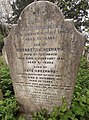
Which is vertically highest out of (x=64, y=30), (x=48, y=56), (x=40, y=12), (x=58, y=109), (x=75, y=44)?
(x=40, y=12)

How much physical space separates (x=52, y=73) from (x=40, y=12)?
2.90ft

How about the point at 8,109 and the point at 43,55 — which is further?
the point at 8,109

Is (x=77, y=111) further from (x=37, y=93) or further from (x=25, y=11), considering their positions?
(x=25, y=11)

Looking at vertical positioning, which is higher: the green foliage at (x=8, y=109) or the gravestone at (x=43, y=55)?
the gravestone at (x=43, y=55)

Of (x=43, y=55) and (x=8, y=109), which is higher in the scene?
(x=43, y=55)

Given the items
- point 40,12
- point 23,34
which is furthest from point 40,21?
point 23,34

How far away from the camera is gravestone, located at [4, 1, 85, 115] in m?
2.51

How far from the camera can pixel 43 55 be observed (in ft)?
8.87

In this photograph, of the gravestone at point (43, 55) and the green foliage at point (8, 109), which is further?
the green foliage at point (8, 109)

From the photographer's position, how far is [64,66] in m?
2.63

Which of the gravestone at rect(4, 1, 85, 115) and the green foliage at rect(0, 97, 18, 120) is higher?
the gravestone at rect(4, 1, 85, 115)

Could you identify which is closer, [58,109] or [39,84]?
[58,109]

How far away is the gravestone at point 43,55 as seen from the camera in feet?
8.22

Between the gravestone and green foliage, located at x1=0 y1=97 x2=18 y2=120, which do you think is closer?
the gravestone
